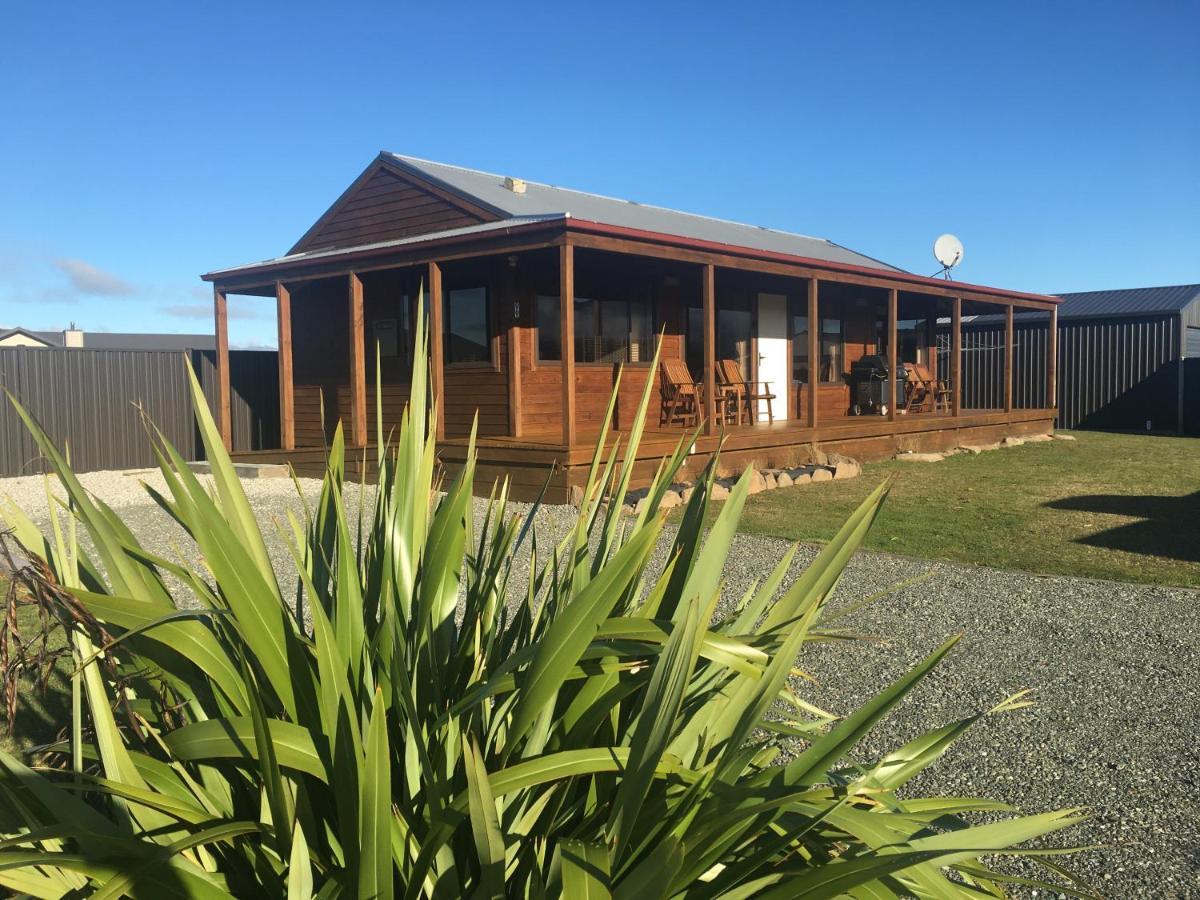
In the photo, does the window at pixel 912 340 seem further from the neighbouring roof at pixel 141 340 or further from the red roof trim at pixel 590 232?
the neighbouring roof at pixel 141 340

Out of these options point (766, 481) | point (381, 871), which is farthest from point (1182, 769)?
point (766, 481)

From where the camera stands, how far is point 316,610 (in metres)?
1.52

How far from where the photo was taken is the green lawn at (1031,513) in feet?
25.4

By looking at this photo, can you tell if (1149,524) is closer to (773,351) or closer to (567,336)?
(567,336)

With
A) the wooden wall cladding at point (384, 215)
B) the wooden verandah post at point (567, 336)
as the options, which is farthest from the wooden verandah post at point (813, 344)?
the wooden wall cladding at point (384, 215)

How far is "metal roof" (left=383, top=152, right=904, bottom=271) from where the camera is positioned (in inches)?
530

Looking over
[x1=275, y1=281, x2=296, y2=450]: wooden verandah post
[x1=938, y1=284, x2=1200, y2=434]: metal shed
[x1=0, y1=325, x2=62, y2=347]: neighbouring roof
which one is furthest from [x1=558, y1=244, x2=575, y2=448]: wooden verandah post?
[x1=0, y1=325, x2=62, y2=347]: neighbouring roof

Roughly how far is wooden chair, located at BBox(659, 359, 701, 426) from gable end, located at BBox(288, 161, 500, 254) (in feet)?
10.1

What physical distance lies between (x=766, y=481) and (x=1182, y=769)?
28.0ft

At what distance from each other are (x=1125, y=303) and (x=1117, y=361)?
248cm

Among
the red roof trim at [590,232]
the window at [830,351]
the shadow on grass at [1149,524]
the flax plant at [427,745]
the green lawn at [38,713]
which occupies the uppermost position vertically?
the red roof trim at [590,232]

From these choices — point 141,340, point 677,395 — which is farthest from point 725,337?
point 141,340

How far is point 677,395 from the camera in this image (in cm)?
1377

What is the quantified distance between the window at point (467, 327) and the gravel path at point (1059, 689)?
18.2 feet
